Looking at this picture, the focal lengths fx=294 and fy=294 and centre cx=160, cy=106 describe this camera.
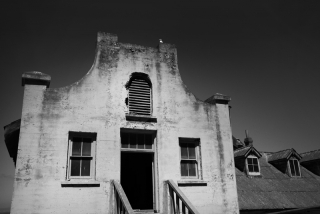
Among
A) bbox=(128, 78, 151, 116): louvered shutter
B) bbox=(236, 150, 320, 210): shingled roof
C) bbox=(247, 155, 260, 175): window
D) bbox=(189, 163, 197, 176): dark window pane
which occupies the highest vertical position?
bbox=(128, 78, 151, 116): louvered shutter

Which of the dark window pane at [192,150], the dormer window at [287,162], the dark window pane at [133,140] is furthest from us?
the dormer window at [287,162]

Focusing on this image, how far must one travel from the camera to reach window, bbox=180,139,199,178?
36.6ft

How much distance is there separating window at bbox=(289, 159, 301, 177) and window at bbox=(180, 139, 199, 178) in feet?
48.5

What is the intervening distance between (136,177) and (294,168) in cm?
1422

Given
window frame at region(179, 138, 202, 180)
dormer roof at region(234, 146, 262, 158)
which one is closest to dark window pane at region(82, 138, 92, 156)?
window frame at region(179, 138, 202, 180)

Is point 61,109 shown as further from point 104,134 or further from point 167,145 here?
point 167,145

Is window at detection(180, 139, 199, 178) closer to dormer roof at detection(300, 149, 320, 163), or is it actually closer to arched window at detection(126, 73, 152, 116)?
arched window at detection(126, 73, 152, 116)

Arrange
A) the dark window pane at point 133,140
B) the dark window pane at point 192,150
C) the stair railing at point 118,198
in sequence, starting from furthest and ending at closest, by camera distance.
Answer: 1. the dark window pane at point 192,150
2. the dark window pane at point 133,140
3. the stair railing at point 118,198

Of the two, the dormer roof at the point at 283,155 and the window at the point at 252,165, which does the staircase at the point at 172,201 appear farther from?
the dormer roof at the point at 283,155

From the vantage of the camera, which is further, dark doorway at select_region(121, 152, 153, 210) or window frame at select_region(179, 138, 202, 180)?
dark doorway at select_region(121, 152, 153, 210)

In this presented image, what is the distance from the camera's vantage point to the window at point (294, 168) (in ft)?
75.7

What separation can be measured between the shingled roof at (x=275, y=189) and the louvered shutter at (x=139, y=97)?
9058mm

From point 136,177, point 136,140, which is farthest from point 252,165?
point 136,140

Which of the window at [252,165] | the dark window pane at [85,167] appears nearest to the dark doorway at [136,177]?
the dark window pane at [85,167]
